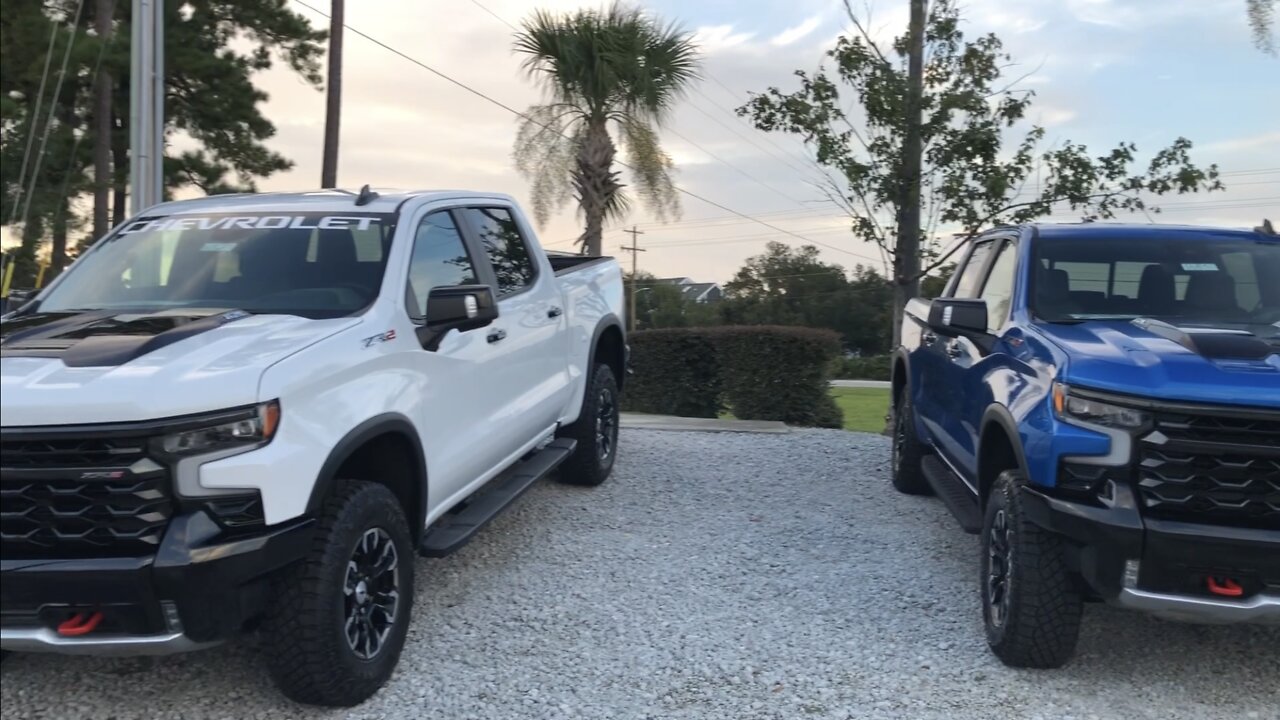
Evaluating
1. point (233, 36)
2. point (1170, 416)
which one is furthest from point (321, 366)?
point (233, 36)

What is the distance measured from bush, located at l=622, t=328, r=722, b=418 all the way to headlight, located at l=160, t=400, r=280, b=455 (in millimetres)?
8797

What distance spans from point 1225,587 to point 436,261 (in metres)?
3.57

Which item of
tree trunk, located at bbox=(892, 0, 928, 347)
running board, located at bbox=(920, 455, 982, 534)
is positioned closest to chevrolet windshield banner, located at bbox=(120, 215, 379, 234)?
running board, located at bbox=(920, 455, 982, 534)

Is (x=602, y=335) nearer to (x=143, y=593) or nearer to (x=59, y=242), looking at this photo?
(x=143, y=593)

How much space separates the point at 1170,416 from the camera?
3676 millimetres

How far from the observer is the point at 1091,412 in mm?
3799

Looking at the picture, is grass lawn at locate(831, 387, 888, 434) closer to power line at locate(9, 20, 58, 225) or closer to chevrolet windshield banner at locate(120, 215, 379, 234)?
chevrolet windshield banner at locate(120, 215, 379, 234)

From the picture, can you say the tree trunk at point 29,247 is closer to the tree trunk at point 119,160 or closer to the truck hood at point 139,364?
the tree trunk at point 119,160

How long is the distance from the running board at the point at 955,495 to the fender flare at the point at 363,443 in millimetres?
2601

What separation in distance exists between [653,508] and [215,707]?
357 cm

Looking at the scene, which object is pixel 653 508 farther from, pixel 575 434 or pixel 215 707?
pixel 215 707

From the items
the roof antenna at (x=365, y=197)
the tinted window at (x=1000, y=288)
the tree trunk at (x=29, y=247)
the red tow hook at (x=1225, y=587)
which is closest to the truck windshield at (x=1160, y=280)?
the tinted window at (x=1000, y=288)

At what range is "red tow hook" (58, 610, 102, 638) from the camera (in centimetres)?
313

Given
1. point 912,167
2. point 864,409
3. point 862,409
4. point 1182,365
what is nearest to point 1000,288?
point 1182,365
